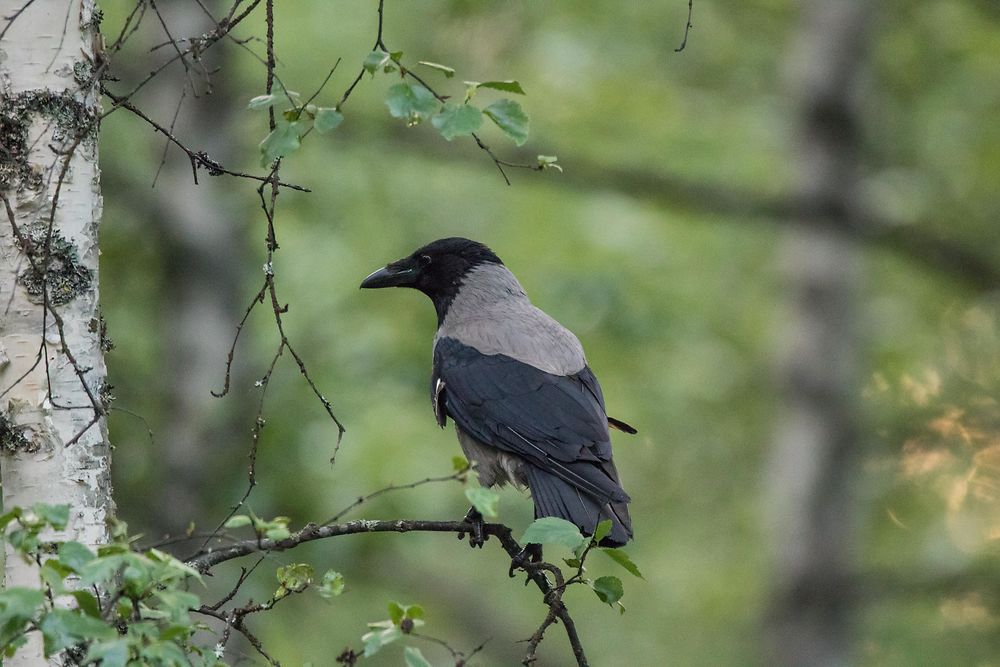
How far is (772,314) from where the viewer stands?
40.3 feet

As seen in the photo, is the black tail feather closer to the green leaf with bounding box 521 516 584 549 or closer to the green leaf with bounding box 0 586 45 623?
the green leaf with bounding box 521 516 584 549

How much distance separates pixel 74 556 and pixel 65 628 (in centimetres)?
14

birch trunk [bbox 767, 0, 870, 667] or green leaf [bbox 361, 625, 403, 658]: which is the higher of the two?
birch trunk [bbox 767, 0, 870, 667]

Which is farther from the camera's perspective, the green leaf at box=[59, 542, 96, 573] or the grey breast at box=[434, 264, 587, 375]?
the grey breast at box=[434, 264, 587, 375]

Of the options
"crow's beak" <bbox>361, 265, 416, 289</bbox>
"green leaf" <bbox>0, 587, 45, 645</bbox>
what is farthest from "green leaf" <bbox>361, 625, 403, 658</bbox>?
"crow's beak" <bbox>361, 265, 416, 289</bbox>

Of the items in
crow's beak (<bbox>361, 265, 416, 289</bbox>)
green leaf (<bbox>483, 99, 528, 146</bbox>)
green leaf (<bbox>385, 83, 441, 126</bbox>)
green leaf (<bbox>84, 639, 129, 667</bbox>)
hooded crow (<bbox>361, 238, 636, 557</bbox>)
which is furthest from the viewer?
crow's beak (<bbox>361, 265, 416, 289</bbox>)

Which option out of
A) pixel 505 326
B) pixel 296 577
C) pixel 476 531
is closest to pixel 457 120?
pixel 296 577

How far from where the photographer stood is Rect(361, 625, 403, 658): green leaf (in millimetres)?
2320

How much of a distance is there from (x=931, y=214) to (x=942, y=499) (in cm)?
238

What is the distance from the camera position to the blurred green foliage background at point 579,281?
741cm

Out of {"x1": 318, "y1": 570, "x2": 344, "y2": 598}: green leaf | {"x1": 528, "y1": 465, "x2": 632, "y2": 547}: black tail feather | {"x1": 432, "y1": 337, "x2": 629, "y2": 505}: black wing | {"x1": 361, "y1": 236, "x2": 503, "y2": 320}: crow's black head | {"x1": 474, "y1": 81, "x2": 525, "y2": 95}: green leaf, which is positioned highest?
{"x1": 361, "y1": 236, "x2": 503, "y2": 320}: crow's black head

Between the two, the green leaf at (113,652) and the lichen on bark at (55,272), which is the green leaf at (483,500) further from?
the lichen on bark at (55,272)

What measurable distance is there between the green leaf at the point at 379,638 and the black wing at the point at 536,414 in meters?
1.90

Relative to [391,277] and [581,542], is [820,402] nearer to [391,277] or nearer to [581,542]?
[391,277]
